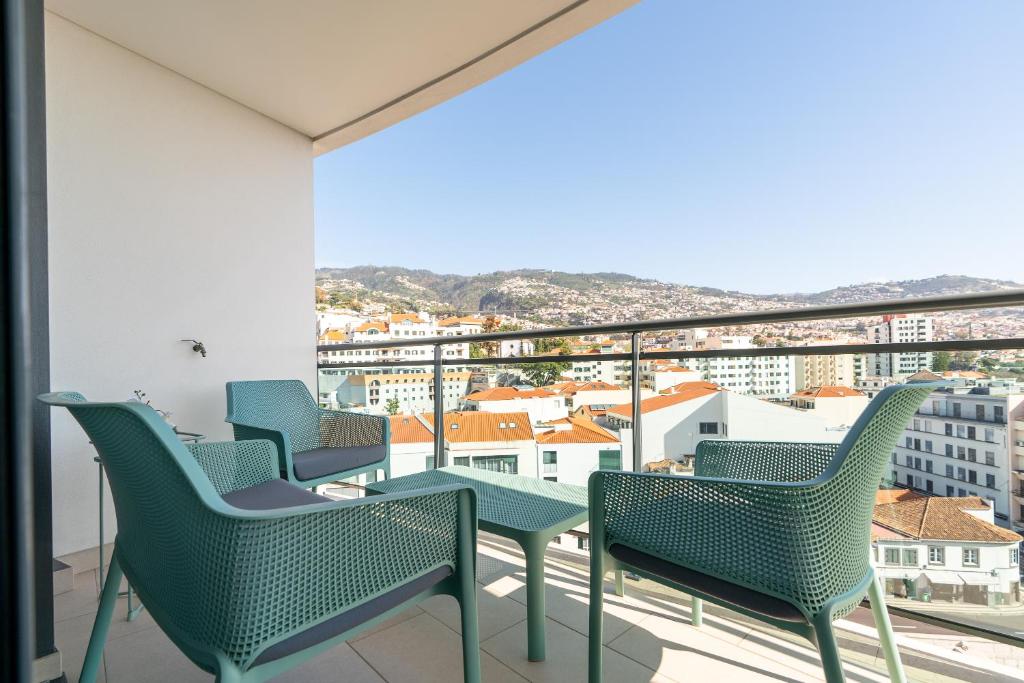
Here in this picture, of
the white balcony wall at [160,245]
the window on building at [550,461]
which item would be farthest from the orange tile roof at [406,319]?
the window on building at [550,461]

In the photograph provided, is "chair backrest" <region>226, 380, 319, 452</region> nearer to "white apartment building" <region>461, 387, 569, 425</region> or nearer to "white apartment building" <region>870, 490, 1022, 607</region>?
"white apartment building" <region>461, 387, 569, 425</region>

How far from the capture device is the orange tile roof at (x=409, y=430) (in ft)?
9.77

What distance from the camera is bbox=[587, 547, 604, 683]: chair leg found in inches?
50.2

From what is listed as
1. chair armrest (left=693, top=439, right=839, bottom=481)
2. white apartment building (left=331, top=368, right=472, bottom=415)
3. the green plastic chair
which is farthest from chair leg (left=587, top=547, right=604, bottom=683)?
white apartment building (left=331, top=368, right=472, bottom=415)

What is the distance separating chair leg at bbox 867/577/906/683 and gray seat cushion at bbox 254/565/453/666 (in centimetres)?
109

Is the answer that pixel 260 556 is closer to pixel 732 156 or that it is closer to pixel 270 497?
pixel 270 497

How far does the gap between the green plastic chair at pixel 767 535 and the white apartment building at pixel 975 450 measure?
50 centimetres

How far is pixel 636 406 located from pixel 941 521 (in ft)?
3.65

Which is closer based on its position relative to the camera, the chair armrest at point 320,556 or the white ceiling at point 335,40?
the chair armrest at point 320,556

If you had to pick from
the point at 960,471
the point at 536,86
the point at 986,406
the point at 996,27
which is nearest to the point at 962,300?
the point at 986,406

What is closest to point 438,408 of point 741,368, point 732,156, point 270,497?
point 270,497

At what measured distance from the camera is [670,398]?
7.51ft

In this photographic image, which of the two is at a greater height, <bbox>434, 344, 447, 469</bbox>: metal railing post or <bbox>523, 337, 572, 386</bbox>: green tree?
<bbox>523, 337, 572, 386</bbox>: green tree

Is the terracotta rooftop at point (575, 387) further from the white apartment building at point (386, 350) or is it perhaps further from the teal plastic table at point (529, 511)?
the white apartment building at point (386, 350)
